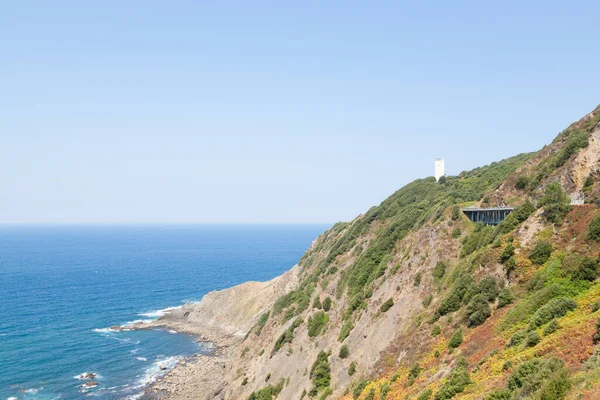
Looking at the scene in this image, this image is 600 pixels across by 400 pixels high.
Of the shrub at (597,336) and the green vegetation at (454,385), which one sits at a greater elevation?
the shrub at (597,336)

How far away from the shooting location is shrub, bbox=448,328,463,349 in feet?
99.4

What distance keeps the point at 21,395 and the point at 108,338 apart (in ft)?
95.8

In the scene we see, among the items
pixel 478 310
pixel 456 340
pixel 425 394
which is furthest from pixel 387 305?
pixel 425 394

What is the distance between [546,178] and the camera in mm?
40906

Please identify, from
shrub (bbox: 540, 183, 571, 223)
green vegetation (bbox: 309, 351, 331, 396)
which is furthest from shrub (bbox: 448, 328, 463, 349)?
green vegetation (bbox: 309, 351, 331, 396)

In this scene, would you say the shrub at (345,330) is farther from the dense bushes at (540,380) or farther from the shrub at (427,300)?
the dense bushes at (540,380)

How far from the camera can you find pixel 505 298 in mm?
31344

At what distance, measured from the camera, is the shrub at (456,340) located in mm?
30311

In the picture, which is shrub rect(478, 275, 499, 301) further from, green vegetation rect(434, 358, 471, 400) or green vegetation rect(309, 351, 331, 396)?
green vegetation rect(309, 351, 331, 396)

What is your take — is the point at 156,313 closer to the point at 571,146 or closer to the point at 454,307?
the point at 454,307

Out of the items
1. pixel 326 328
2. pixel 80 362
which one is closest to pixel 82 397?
pixel 80 362

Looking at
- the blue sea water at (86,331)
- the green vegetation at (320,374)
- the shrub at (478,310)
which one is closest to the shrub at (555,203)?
the shrub at (478,310)

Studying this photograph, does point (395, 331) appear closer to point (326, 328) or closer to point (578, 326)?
point (326, 328)

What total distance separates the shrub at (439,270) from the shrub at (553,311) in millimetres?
17610
